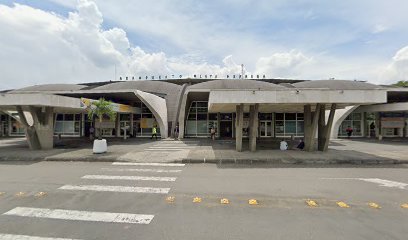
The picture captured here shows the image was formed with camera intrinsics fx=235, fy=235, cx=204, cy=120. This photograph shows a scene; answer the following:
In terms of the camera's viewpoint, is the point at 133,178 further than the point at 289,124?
No

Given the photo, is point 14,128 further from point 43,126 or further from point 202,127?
Answer: point 202,127

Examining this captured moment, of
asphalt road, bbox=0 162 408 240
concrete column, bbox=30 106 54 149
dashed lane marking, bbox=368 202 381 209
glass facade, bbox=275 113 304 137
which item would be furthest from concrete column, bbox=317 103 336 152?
concrete column, bbox=30 106 54 149

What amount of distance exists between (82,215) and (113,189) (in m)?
2.06

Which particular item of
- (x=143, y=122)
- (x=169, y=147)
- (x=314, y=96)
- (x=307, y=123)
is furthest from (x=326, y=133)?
(x=143, y=122)

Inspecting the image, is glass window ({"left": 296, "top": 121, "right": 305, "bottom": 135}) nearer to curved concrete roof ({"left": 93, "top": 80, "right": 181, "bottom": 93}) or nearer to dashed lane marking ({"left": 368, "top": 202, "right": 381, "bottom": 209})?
curved concrete roof ({"left": 93, "top": 80, "right": 181, "bottom": 93})

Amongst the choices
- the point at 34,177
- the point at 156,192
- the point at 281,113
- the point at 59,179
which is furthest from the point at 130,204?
the point at 281,113

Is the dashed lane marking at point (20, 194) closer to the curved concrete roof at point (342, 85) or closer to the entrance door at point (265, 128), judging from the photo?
the entrance door at point (265, 128)

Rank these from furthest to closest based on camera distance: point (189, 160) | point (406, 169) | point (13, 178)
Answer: point (189, 160), point (406, 169), point (13, 178)

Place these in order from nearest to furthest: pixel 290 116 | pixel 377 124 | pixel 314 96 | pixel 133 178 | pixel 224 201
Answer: pixel 224 201, pixel 133 178, pixel 314 96, pixel 377 124, pixel 290 116

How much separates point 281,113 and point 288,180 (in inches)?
811

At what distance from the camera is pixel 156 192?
7.14 m

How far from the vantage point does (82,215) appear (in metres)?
5.39

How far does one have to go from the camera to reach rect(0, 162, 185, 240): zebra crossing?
204 inches

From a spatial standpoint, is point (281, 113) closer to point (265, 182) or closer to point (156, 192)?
point (265, 182)
